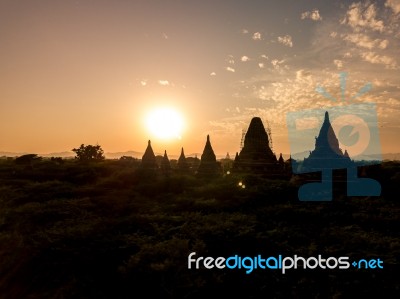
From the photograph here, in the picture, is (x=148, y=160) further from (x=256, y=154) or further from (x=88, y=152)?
(x=88, y=152)

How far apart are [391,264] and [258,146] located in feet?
78.2

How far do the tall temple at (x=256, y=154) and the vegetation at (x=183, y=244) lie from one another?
10.8m

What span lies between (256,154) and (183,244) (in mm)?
23222

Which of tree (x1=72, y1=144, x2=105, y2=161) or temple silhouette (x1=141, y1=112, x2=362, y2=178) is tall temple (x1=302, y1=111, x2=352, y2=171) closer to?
temple silhouette (x1=141, y1=112, x2=362, y2=178)

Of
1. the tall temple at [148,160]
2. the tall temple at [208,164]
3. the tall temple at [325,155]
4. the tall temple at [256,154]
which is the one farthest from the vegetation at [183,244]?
the tall temple at [148,160]

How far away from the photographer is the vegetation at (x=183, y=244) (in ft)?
29.0

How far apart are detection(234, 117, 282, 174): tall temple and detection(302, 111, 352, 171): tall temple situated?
3562mm

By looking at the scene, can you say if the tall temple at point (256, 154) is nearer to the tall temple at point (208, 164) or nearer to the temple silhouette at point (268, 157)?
the temple silhouette at point (268, 157)

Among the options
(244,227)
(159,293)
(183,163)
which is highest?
(183,163)

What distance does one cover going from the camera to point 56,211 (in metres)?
17.0

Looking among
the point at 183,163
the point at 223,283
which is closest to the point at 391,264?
the point at 223,283

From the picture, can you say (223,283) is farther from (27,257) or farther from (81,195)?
(81,195)

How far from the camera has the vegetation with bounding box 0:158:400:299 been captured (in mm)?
8828

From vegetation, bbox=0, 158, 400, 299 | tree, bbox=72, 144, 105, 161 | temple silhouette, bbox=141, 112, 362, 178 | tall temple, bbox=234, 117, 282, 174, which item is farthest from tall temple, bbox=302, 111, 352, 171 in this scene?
tree, bbox=72, 144, 105, 161
